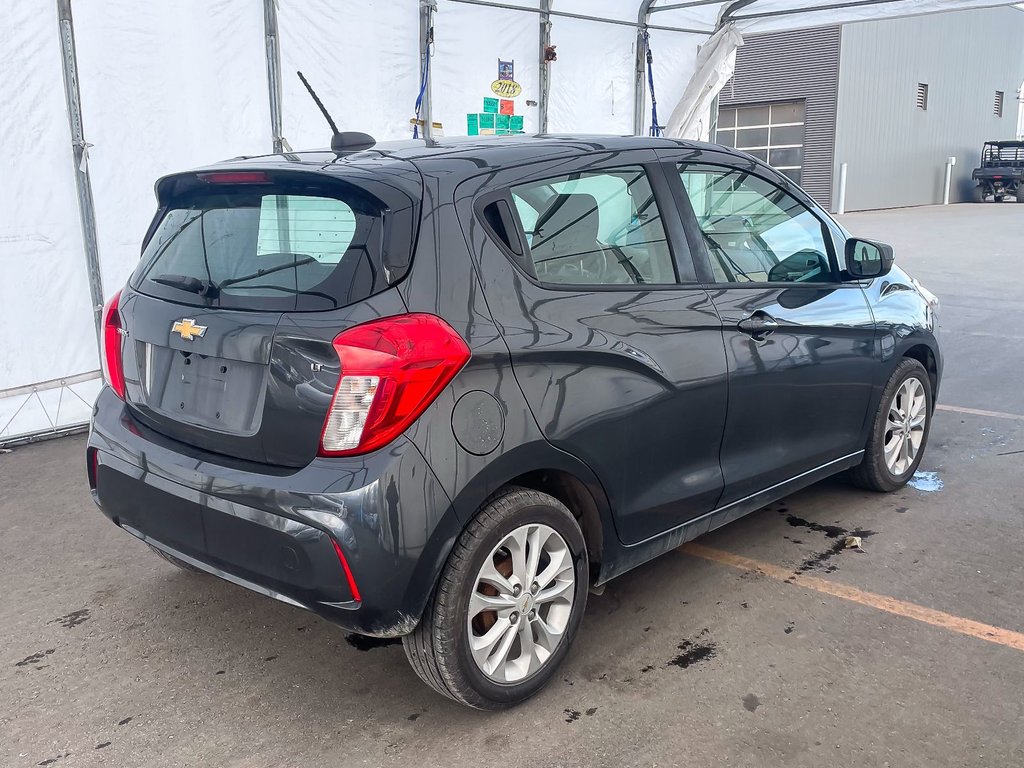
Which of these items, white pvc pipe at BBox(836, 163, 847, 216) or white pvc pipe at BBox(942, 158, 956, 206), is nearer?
white pvc pipe at BBox(836, 163, 847, 216)

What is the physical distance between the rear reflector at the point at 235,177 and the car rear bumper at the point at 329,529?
0.86 m

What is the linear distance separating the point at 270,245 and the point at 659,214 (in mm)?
1364

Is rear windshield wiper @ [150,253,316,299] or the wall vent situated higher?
the wall vent

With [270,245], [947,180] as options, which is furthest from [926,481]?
[947,180]

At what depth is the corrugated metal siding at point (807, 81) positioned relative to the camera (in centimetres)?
2708

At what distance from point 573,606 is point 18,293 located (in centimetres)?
439

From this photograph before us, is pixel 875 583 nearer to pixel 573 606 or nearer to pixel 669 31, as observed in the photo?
pixel 573 606

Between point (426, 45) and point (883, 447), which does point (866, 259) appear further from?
point (426, 45)

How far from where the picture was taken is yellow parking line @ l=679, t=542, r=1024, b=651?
3260 mm

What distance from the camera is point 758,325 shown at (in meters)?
3.48

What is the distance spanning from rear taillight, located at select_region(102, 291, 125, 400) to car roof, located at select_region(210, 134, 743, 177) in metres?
0.63

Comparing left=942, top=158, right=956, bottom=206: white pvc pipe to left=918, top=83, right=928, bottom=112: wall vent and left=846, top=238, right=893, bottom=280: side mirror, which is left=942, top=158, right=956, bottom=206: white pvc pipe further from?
left=846, top=238, right=893, bottom=280: side mirror

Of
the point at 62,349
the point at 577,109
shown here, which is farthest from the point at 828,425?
the point at 577,109

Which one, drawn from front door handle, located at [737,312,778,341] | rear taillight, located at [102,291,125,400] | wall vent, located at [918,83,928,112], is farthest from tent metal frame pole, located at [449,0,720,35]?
wall vent, located at [918,83,928,112]
